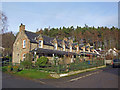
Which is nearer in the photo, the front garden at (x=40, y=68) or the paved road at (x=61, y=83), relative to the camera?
the paved road at (x=61, y=83)

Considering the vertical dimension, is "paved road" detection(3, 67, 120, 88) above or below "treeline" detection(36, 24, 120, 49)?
below

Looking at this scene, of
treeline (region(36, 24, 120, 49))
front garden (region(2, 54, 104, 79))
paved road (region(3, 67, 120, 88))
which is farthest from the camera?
treeline (region(36, 24, 120, 49))

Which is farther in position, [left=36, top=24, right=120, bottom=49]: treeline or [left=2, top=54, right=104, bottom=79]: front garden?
[left=36, top=24, right=120, bottom=49]: treeline

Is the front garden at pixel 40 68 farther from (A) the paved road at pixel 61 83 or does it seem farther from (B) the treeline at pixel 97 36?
(B) the treeline at pixel 97 36

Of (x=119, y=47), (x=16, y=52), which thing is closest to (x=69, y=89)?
(x=16, y=52)

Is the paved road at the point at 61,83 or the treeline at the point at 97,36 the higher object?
the treeline at the point at 97,36

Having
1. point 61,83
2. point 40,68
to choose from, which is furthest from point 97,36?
point 61,83

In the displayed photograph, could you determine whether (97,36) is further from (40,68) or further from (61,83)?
(61,83)

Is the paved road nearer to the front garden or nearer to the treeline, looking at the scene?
the front garden

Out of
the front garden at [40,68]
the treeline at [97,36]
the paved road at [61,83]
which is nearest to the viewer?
the paved road at [61,83]

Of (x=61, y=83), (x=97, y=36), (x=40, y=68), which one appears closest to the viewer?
(x=61, y=83)

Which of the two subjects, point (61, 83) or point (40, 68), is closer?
point (61, 83)

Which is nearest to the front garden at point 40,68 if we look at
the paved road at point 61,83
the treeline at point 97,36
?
the paved road at point 61,83

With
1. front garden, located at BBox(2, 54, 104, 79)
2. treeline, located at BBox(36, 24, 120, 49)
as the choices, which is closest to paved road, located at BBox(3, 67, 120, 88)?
front garden, located at BBox(2, 54, 104, 79)
